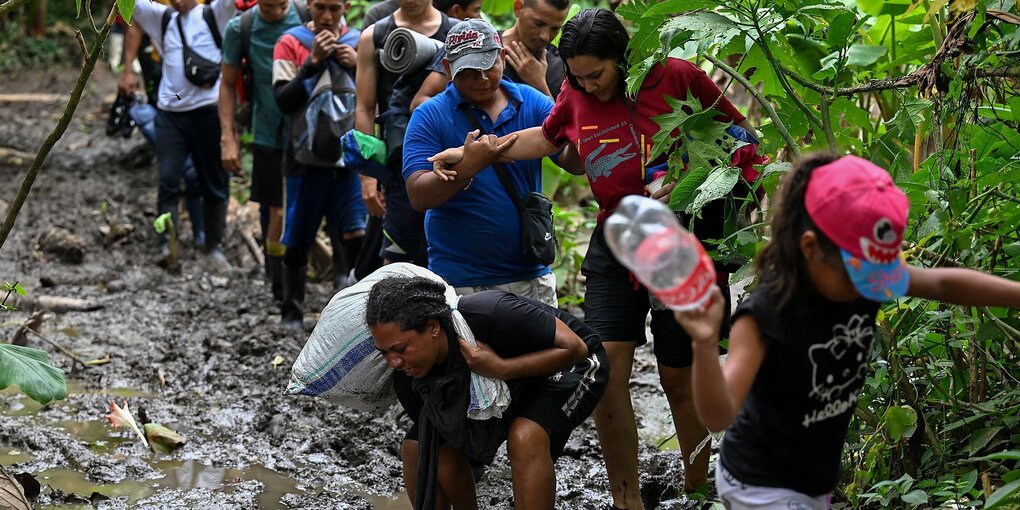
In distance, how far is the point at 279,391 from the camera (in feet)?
18.8

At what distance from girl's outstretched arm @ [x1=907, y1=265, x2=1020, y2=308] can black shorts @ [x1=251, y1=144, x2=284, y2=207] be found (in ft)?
16.8

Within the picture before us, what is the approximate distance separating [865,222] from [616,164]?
164 centimetres

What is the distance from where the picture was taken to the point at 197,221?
29.6 feet

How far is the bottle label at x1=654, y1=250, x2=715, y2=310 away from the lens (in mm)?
2119

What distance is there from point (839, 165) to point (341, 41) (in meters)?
4.49

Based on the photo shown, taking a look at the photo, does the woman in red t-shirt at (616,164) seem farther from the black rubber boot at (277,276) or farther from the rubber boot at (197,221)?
the rubber boot at (197,221)

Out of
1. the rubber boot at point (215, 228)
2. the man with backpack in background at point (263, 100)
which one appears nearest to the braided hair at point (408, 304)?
the man with backpack in background at point (263, 100)

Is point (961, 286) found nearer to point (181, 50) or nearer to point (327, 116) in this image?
point (327, 116)

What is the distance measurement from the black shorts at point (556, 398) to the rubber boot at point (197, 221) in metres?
5.70

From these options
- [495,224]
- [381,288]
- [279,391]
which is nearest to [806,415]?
[381,288]

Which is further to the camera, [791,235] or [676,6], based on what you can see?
[676,6]

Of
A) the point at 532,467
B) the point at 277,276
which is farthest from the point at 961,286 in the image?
the point at 277,276

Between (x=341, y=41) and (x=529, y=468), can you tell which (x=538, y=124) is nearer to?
(x=529, y=468)

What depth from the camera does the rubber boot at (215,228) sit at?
8.68m
